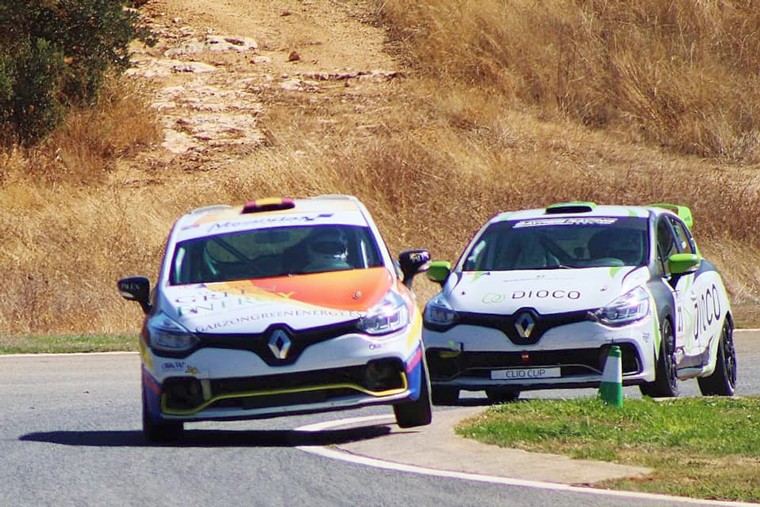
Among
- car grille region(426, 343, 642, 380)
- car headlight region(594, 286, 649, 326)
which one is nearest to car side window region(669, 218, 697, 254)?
car headlight region(594, 286, 649, 326)

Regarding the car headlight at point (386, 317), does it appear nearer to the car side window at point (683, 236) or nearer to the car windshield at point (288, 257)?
the car windshield at point (288, 257)

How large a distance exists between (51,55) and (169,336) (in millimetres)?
21585

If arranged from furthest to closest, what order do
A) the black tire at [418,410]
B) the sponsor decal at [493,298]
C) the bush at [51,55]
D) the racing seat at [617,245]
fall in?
1. the bush at [51,55]
2. the racing seat at [617,245]
3. the sponsor decal at [493,298]
4. the black tire at [418,410]

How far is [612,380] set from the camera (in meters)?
11.9

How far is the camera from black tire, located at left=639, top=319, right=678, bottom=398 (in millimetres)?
13180

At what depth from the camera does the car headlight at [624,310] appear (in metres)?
12.8

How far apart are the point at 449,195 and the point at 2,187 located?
28.5 ft

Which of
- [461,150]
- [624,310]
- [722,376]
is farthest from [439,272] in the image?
[461,150]

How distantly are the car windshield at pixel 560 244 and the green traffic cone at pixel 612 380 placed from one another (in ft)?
6.68

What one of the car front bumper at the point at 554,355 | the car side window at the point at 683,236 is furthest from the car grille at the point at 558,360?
the car side window at the point at 683,236

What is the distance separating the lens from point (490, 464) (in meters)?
9.88

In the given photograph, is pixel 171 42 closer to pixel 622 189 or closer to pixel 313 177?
pixel 313 177

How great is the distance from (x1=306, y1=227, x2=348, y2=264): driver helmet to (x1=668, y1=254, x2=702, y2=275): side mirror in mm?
3035

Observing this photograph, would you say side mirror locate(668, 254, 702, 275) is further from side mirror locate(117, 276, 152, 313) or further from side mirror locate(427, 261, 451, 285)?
side mirror locate(117, 276, 152, 313)
